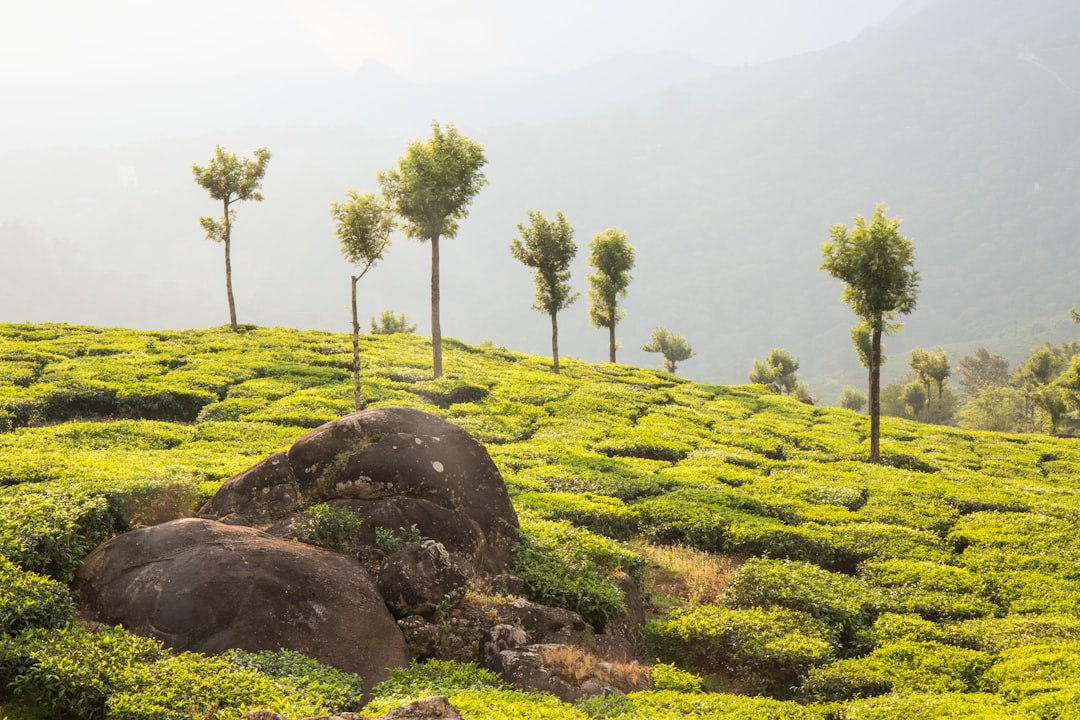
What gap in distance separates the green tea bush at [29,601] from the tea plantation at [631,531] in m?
0.04

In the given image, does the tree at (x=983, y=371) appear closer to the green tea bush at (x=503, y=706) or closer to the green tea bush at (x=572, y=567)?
the green tea bush at (x=572, y=567)

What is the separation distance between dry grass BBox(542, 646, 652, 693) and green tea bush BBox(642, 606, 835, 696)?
7.09ft

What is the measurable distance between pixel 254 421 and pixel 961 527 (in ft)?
92.9

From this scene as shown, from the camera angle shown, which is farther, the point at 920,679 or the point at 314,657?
the point at 920,679

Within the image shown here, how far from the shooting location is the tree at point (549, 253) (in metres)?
48.9

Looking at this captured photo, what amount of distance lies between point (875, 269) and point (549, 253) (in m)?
22.5

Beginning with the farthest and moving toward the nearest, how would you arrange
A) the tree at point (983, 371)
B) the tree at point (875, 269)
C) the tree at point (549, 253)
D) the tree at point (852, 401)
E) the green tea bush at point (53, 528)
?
1. the tree at point (983, 371)
2. the tree at point (852, 401)
3. the tree at point (549, 253)
4. the tree at point (875, 269)
5. the green tea bush at point (53, 528)

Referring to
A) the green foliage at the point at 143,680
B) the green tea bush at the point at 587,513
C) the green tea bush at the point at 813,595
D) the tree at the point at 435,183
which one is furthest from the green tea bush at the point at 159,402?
the green tea bush at the point at 813,595

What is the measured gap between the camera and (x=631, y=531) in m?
23.2

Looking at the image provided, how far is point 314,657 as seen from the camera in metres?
12.5

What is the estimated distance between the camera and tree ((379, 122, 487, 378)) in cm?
4100

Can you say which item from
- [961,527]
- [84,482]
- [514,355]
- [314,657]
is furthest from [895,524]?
[514,355]

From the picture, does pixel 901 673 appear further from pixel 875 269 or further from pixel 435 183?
pixel 435 183

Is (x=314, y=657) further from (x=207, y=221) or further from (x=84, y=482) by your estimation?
(x=207, y=221)
